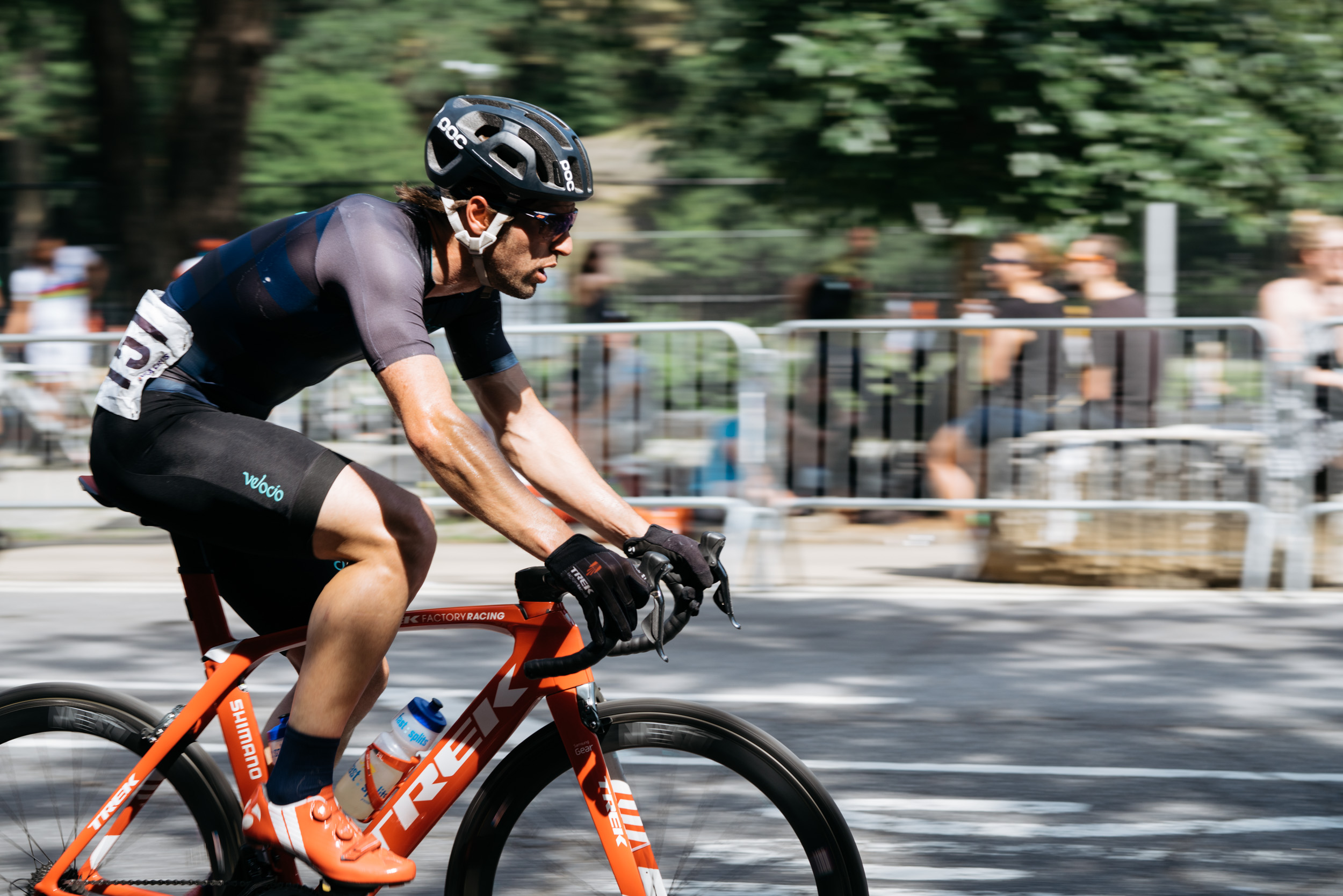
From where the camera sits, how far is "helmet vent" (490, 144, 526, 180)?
2982mm

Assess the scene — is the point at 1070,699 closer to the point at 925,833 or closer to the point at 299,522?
the point at 925,833

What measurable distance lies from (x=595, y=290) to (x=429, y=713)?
7.65m

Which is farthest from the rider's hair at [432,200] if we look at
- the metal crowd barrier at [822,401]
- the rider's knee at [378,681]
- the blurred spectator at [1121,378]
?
the blurred spectator at [1121,378]

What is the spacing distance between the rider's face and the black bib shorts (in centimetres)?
51

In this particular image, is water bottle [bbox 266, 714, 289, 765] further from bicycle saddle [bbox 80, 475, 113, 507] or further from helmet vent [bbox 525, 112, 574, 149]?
helmet vent [bbox 525, 112, 574, 149]

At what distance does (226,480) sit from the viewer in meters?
3.01

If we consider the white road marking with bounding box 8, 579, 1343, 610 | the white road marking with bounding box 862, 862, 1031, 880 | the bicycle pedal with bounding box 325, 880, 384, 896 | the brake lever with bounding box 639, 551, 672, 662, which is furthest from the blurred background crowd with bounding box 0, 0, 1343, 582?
the brake lever with bounding box 639, 551, 672, 662

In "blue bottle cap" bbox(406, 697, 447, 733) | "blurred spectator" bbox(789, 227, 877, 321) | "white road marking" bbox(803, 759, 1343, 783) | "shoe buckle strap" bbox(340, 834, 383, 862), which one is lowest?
"blurred spectator" bbox(789, 227, 877, 321)

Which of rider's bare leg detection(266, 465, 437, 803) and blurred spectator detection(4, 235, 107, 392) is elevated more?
rider's bare leg detection(266, 465, 437, 803)

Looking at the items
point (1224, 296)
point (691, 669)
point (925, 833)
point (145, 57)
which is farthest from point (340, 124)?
point (925, 833)

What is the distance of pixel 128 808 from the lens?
3273mm

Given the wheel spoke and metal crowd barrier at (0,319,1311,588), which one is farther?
metal crowd barrier at (0,319,1311,588)

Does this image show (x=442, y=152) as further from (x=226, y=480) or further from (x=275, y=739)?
(x=275, y=739)

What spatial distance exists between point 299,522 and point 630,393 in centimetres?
558
